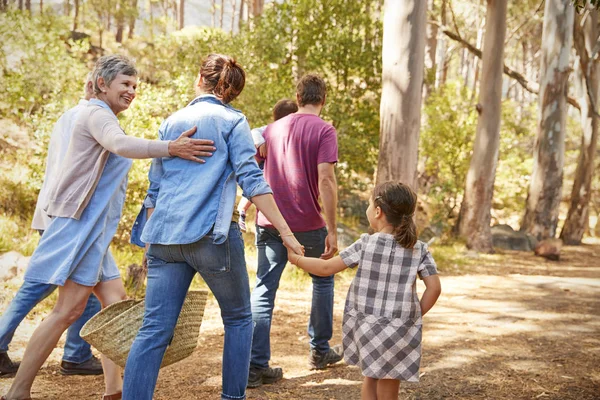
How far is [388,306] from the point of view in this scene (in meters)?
3.04

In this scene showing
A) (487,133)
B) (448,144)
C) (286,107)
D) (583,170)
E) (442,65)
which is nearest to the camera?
(286,107)

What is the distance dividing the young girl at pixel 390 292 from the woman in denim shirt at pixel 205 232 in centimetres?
44

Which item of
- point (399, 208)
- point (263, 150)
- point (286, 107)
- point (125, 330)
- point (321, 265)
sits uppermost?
point (286, 107)

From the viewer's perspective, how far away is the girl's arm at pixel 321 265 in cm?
313

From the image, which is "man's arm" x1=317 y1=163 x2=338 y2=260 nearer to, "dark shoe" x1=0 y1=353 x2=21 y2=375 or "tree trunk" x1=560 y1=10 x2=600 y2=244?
"dark shoe" x1=0 y1=353 x2=21 y2=375

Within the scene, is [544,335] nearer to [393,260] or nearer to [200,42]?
[393,260]

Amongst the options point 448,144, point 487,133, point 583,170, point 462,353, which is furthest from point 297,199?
point 583,170

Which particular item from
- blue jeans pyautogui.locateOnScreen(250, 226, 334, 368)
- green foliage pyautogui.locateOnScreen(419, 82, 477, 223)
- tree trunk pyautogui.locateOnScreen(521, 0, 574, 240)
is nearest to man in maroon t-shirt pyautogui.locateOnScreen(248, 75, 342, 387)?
blue jeans pyautogui.locateOnScreen(250, 226, 334, 368)

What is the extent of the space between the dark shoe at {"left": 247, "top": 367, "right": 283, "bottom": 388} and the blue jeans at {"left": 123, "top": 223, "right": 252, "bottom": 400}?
1.12m

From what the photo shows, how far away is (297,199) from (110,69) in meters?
1.42

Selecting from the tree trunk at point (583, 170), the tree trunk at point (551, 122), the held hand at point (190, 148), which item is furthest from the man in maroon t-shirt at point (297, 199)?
the tree trunk at point (583, 170)

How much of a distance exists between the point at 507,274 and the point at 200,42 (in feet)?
21.5

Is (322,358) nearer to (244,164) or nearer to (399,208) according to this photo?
(399,208)

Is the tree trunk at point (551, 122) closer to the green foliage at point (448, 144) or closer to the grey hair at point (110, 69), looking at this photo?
the green foliage at point (448, 144)
